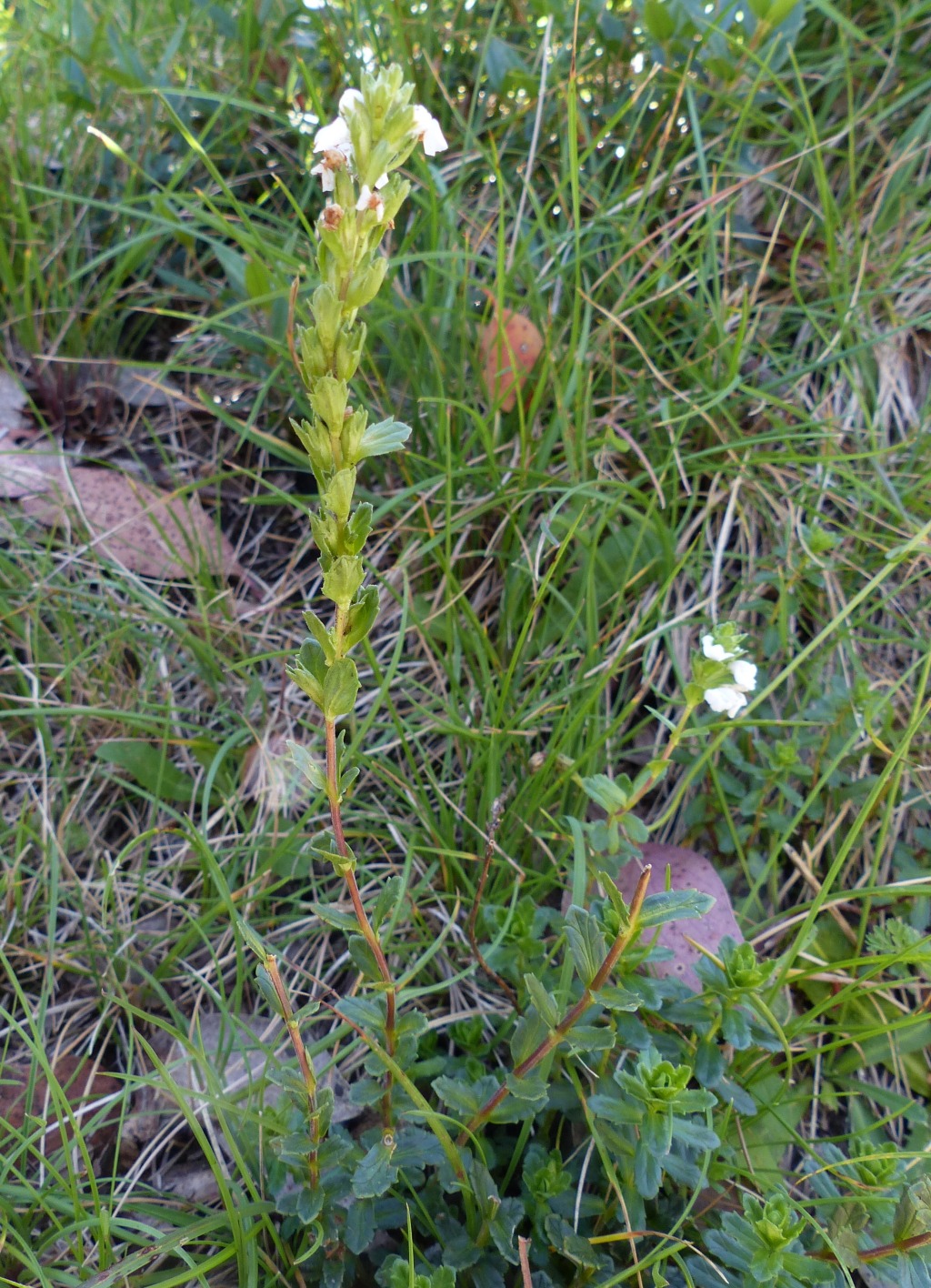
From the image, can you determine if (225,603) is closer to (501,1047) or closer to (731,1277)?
(501,1047)

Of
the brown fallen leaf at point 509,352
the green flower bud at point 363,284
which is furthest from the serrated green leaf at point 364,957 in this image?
the brown fallen leaf at point 509,352

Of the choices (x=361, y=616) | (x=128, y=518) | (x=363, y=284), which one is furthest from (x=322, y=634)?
(x=128, y=518)

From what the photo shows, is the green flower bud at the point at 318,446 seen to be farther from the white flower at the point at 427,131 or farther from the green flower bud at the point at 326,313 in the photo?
the white flower at the point at 427,131

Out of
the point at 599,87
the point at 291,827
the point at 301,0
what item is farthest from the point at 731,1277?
the point at 301,0

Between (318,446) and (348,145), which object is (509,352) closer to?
(348,145)

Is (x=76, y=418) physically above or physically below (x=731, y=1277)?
above
